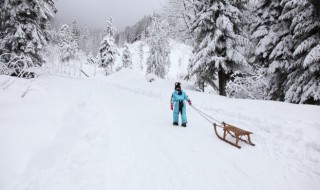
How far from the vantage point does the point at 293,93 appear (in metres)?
12.6

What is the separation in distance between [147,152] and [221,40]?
12116 mm

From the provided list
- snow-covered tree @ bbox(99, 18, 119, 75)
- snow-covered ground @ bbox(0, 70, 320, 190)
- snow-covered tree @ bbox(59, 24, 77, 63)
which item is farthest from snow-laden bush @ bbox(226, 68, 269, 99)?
snow-covered tree @ bbox(59, 24, 77, 63)

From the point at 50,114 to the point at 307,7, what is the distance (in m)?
13.7

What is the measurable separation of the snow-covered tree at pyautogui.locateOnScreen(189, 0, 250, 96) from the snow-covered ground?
6.49 meters

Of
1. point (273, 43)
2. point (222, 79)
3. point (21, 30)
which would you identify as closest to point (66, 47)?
point (21, 30)

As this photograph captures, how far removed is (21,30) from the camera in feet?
56.4

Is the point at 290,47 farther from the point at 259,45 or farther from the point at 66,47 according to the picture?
the point at 66,47

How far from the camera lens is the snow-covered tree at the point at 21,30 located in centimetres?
1686

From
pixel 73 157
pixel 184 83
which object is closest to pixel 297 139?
pixel 73 157

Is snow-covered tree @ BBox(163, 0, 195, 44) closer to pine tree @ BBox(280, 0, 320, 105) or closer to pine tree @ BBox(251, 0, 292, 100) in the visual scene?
pine tree @ BBox(251, 0, 292, 100)

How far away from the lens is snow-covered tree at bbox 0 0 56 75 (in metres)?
16.9

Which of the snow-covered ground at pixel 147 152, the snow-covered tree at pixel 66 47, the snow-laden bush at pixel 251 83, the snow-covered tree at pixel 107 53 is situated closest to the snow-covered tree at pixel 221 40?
the snow-laden bush at pixel 251 83

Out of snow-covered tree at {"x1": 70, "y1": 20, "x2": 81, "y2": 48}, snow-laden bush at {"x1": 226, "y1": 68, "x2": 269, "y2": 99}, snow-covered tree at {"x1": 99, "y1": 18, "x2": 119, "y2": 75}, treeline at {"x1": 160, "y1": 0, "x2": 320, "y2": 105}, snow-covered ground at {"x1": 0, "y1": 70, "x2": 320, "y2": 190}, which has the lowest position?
snow-covered ground at {"x1": 0, "y1": 70, "x2": 320, "y2": 190}

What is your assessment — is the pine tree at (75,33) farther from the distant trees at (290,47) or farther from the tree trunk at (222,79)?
the distant trees at (290,47)
